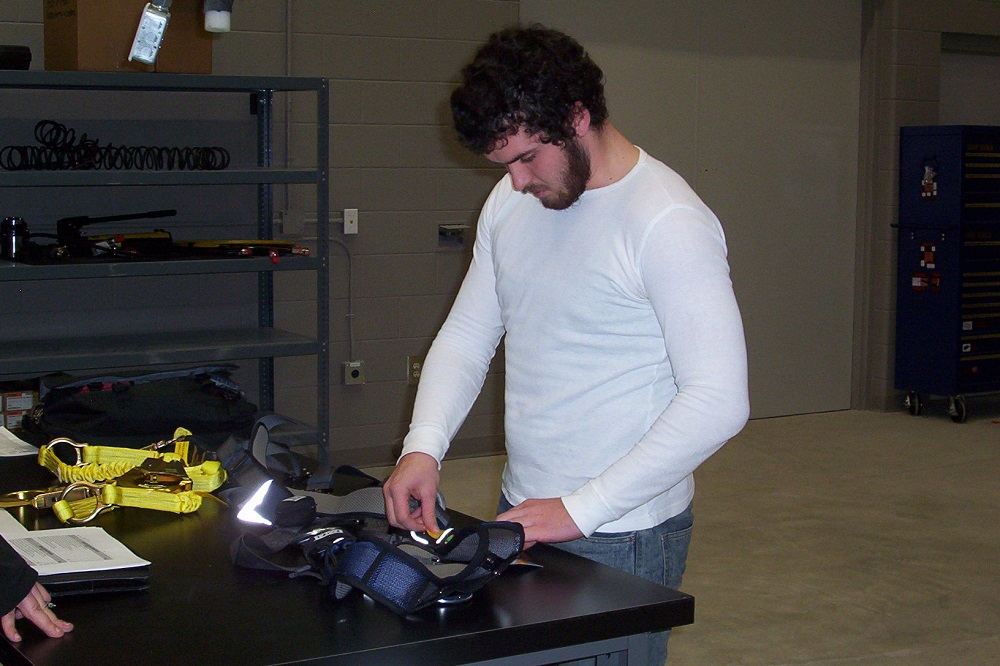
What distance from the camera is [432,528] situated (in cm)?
164

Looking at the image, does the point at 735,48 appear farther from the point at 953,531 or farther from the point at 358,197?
the point at 953,531

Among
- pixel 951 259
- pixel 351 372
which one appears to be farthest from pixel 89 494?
pixel 951 259

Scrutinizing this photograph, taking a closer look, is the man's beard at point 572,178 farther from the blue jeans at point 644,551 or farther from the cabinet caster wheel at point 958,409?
the cabinet caster wheel at point 958,409

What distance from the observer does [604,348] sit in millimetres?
1711

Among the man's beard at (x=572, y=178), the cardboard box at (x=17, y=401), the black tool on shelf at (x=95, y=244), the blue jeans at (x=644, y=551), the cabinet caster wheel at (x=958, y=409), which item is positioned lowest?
the cabinet caster wheel at (x=958, y=409)

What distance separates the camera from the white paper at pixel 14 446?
2250 millimetres

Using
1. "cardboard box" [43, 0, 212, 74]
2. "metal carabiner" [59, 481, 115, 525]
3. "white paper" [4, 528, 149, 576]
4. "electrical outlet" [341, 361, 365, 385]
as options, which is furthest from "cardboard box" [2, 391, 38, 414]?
"white paper" [4, 528, 149, 576]

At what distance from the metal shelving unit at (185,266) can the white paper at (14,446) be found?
1.35 metres

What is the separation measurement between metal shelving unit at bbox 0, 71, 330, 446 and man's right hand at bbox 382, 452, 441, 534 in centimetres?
239

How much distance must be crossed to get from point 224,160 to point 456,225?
120 cm

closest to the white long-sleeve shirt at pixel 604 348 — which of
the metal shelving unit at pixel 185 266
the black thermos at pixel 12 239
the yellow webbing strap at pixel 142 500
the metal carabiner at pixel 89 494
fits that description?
the yellow webbing strap at pixel 142 500

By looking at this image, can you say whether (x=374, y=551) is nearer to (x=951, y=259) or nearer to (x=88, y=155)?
(x=88, y=155)

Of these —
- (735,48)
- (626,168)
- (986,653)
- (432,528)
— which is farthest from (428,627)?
(735,48)

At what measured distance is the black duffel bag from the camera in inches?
105
